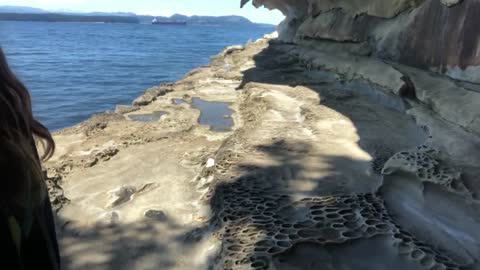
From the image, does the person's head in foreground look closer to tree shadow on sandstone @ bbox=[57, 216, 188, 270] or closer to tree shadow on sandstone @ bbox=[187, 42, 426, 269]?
tree shadow on sandstone @ bbox=[187, 42, 426, 269]

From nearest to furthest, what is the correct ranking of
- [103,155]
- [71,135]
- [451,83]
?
1. [103,155]
2. [451,83]
3. [71,135]

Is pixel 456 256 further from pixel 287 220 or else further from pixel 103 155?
pixel 103 155

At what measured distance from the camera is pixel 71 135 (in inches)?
329

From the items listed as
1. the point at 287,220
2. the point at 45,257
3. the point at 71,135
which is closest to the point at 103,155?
the point at 71,135

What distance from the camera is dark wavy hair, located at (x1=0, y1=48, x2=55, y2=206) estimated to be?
1.06 metres

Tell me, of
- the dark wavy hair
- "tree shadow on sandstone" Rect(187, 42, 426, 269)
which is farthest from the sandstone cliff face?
the dark wavy hair

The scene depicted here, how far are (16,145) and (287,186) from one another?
3.89 m

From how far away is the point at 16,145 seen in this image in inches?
43.8

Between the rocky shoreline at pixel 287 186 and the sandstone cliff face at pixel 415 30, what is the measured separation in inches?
13.7

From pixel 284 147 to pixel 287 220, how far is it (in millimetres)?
2111

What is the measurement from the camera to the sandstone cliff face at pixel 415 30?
7.14m

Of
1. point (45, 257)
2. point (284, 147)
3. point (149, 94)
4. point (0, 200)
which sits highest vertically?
point (0, 200)

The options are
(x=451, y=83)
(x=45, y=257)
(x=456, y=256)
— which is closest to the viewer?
(x=45, y=257)

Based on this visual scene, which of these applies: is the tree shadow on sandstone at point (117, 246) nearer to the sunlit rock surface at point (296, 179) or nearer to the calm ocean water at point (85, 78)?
the sunlit rock surface at point (296, 179)
